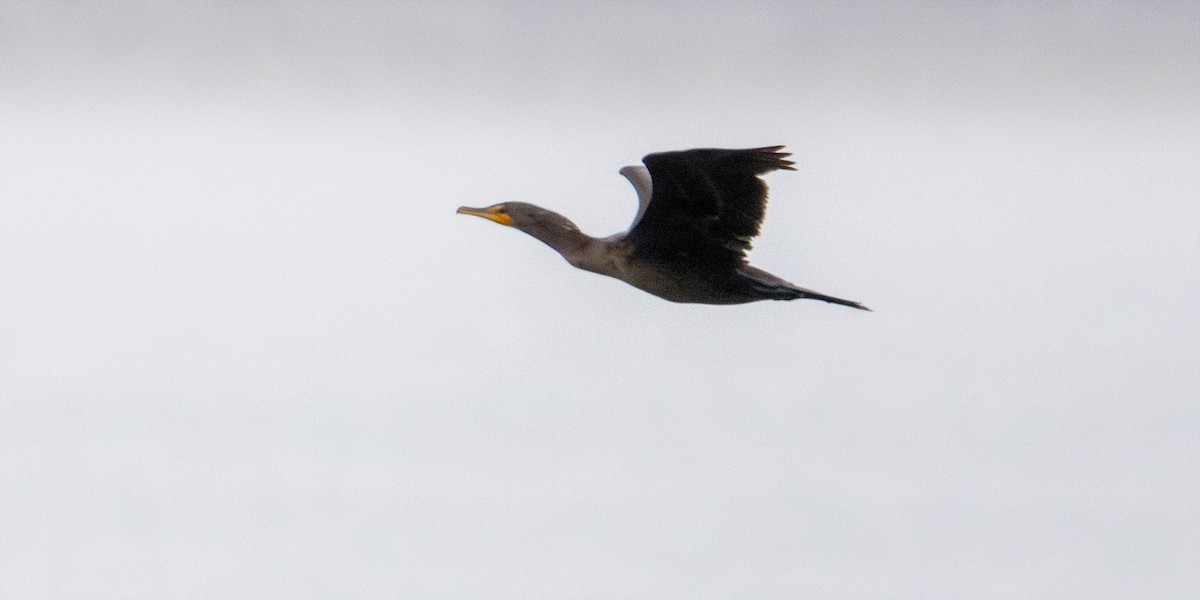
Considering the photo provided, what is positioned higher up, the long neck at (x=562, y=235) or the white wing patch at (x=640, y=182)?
the white wing patch at (x=640, y=182)

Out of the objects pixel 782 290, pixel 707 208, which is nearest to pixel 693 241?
pixel 707 208

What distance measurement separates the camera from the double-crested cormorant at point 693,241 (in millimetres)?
9742

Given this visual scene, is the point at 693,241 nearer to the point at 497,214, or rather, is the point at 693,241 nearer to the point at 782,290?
the point at 782,290

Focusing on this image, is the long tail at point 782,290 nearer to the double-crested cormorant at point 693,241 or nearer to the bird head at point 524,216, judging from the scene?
the double-crested cormorant at point 693,241

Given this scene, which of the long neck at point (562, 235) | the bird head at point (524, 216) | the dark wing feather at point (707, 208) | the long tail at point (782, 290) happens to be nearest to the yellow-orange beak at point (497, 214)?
the bird head at point (524, 216)

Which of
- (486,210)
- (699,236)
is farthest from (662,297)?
(486,210)

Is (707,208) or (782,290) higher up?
(707,208)

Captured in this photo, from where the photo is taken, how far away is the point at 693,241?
1002 cm

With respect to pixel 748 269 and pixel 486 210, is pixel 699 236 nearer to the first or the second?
pixel 748 269

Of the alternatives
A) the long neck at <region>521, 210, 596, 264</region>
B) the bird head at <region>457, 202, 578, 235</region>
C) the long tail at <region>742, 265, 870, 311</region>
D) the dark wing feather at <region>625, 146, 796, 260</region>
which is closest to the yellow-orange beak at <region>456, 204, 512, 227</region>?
the bird head at <region>457, 202, 578, 235</region>

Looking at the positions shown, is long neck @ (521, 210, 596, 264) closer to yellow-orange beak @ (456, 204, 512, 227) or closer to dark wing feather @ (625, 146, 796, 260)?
yellow-orange beak @ (456, 204, 512, 227)

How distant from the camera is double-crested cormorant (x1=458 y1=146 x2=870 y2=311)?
384 inches

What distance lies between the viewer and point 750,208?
9938mm

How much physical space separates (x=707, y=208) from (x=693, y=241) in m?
0.19
